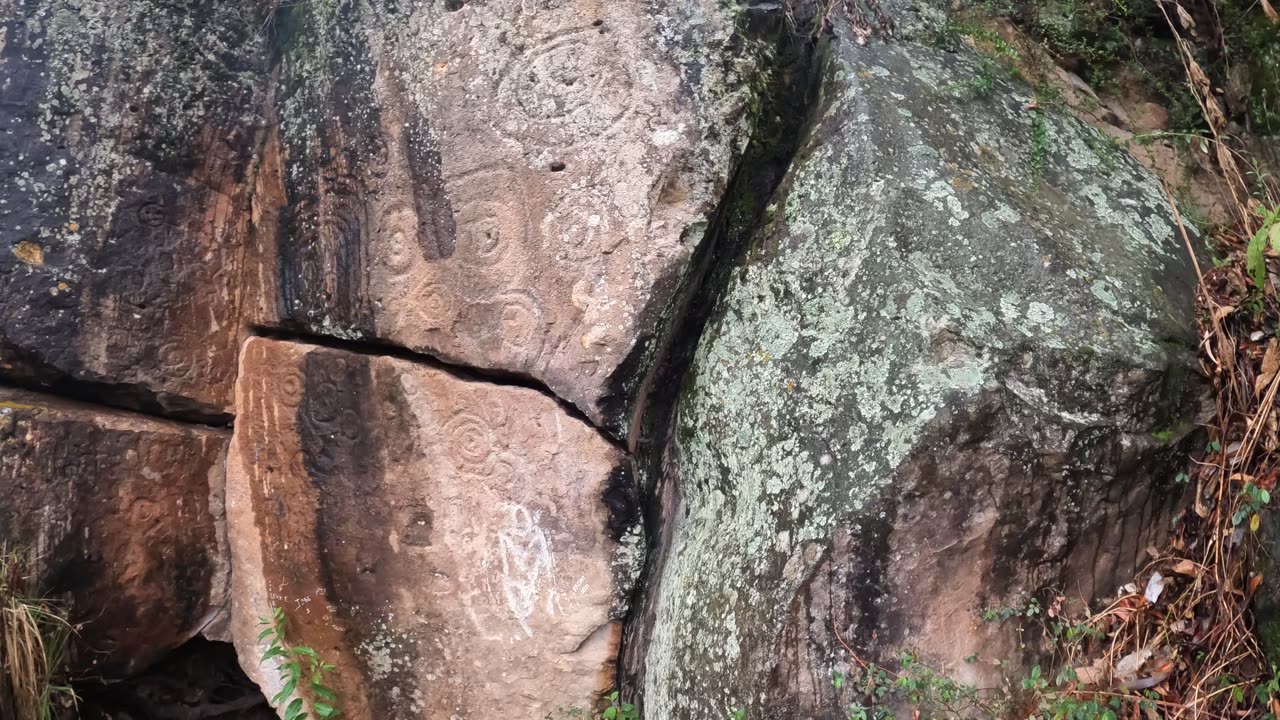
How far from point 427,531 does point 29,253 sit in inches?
49.8

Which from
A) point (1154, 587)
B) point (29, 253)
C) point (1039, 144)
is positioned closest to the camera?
point (1154, 587)

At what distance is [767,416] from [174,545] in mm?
1777

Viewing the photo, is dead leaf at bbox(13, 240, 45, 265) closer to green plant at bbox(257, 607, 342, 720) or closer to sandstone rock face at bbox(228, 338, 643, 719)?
sandstone rock face at bbox(228, 338, 643, 719)

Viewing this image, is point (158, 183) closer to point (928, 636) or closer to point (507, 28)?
point (507, 28)

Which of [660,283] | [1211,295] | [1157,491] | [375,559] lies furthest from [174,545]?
[1211,295]

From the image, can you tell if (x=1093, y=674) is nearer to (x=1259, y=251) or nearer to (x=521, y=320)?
(x=1259, y=251)

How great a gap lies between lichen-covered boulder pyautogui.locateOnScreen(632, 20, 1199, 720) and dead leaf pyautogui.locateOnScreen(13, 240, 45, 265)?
175 centimetres

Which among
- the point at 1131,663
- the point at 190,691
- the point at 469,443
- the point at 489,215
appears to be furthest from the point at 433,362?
the point at 1131,663

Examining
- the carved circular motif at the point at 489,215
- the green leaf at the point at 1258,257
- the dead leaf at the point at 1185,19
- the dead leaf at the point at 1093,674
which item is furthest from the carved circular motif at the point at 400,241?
the dead leaf at the point at 1185,19

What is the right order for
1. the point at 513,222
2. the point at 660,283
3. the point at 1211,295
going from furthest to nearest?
the point at 513,222 → the point at 660,283 → the point at 1211,295

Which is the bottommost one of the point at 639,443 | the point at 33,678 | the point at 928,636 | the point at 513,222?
the point at 928,636

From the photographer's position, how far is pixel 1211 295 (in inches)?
79.2

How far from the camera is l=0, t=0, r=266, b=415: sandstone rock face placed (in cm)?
244

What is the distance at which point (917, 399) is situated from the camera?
1.83 m
